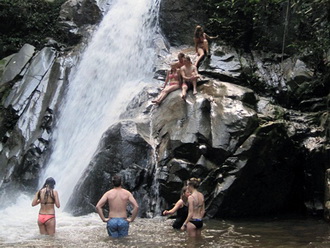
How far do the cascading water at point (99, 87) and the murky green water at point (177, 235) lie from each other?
1.80 meters

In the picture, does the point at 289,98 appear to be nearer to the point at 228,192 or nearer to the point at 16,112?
the point at 228,192

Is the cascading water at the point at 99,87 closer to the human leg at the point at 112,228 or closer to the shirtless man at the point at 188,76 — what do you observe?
the shirtless man at the point at 188,76

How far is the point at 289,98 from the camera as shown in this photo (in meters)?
12.7

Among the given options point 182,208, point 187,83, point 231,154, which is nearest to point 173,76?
point 187,83

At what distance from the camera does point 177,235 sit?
7691 mm

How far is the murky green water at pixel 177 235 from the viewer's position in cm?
702

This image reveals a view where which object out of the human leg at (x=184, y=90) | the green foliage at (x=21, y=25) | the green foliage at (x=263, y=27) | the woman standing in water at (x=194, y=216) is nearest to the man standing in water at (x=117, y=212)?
the woman standing in water at (x=194, y=216)

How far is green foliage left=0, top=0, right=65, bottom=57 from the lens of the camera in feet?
64.4

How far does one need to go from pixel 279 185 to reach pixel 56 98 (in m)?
8.27

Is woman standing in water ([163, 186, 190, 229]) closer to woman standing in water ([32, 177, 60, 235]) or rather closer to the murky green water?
the murky green water

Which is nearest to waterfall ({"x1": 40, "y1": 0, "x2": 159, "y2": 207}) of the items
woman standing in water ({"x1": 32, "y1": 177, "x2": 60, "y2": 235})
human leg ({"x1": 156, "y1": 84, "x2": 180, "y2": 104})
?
human leg ({"x1": 156, "y1": 84, "x2": 180, "y2": 104})

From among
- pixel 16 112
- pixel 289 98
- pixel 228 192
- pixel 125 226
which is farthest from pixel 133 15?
pixel 125 226

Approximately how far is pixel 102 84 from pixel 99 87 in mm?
153

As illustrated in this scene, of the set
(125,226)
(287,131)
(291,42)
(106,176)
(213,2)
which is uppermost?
(213,2)
